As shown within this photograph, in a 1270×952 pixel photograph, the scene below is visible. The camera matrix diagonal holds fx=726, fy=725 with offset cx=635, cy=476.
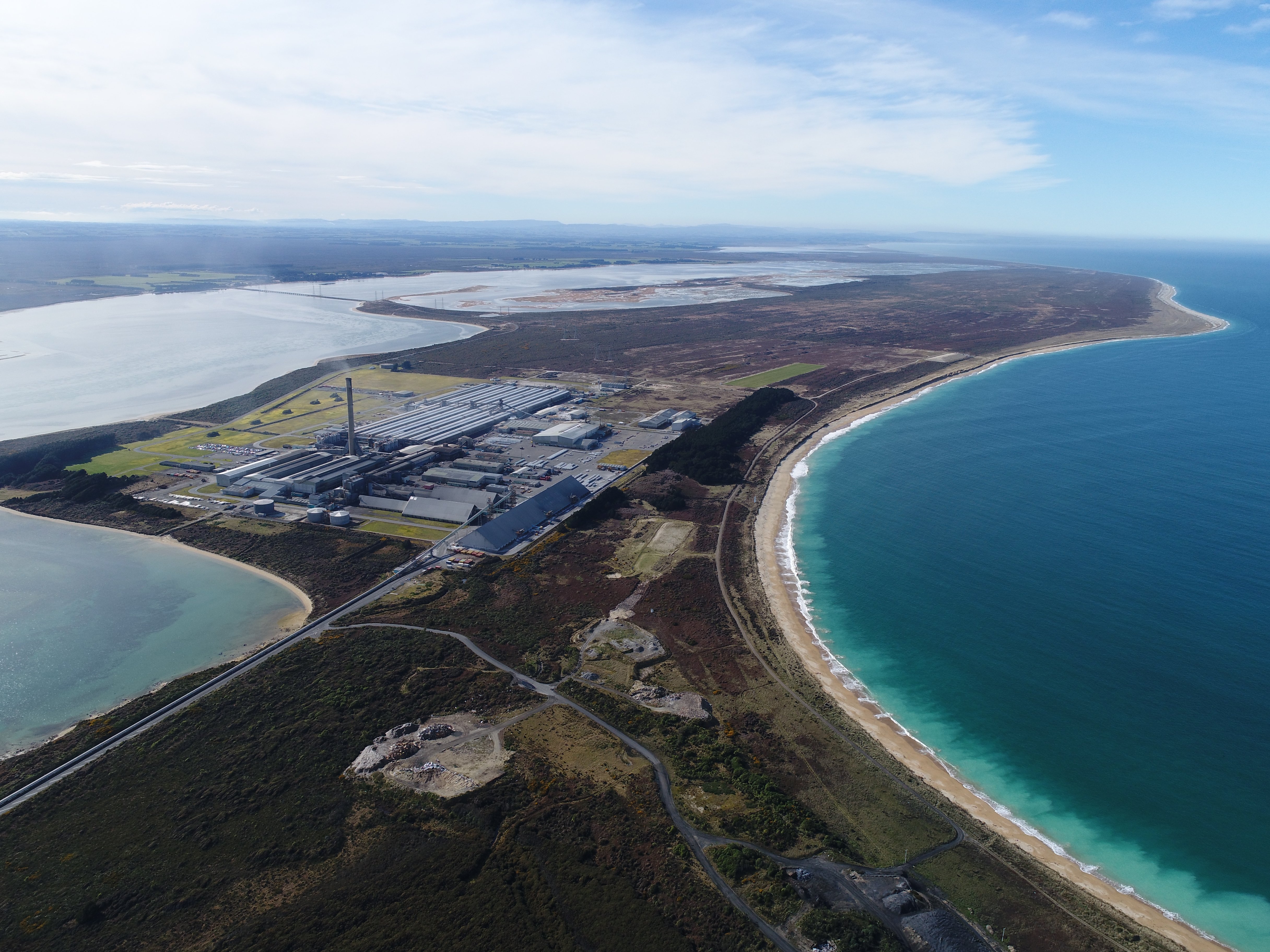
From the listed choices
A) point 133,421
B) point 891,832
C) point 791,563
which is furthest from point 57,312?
point 891,832

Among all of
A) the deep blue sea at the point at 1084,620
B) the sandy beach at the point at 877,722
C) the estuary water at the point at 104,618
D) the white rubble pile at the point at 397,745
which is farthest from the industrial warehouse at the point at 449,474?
the deep blue sea at the point at 1084,620

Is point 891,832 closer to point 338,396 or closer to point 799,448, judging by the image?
point 799,448

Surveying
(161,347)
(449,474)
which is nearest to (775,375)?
(449,474)

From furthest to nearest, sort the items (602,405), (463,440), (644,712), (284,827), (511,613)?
(602,405) < (463,440) < (511,613) < (644,712) < (284,827)

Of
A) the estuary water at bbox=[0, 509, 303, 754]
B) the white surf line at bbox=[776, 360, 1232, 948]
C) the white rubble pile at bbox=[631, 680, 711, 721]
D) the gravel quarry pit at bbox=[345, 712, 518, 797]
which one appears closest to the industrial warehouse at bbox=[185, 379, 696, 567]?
the estuary water at bbox=[0, 509, 303, 754]

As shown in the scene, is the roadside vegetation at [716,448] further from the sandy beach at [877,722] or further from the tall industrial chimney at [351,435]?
the tall industrial chimney at [351,435]
